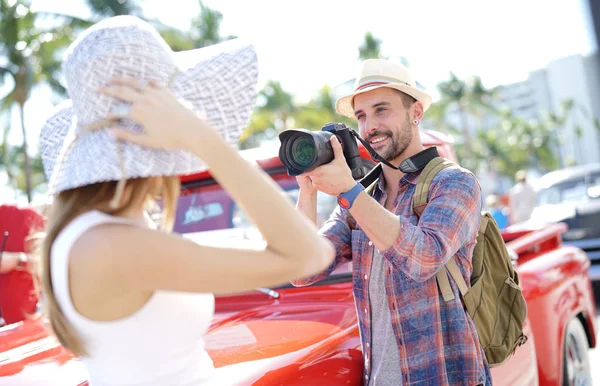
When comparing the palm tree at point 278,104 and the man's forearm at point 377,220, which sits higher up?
the man's forearm at point 377,220

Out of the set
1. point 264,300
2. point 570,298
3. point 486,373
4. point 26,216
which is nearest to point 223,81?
point 486,373

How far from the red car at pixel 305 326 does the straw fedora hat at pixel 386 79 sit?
62cm

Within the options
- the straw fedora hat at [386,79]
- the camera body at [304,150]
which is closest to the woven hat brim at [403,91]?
the straw fedora hat at [386,79]

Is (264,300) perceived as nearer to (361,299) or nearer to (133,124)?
(361,299)

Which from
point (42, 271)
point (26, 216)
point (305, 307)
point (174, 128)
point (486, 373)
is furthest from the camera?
point (26, 216)

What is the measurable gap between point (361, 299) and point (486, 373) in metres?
0.46

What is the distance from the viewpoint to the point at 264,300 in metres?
2.85

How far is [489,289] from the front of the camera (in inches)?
91.1

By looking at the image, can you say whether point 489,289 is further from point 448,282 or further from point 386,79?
point 386,79

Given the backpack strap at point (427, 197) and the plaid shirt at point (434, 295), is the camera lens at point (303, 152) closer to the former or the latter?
the plaid shirt at point (434, 295)

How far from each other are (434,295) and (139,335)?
111cm

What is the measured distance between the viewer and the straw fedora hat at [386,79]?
7.99 feet

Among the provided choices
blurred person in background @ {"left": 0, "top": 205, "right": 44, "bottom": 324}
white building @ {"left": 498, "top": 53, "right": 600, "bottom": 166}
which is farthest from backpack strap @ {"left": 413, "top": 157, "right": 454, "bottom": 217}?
white building @ {"left": 498, "top": 53, "right": 600, "bottom": 166}

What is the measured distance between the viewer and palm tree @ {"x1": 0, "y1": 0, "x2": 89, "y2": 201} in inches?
786
